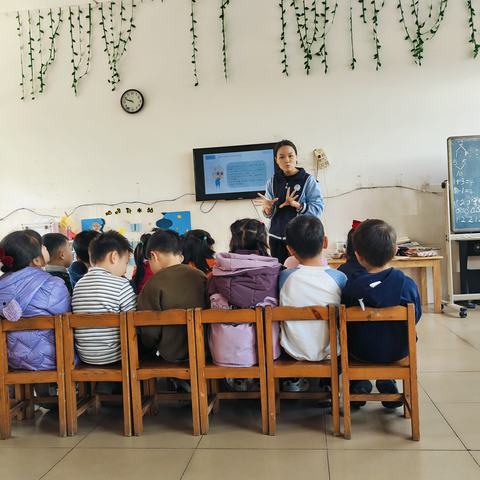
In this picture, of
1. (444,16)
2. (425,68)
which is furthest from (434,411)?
(444,16)

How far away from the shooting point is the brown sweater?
1.80 metres

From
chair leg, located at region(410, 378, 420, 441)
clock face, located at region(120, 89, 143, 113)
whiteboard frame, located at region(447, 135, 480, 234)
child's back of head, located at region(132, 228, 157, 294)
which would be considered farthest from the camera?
clock face, located at region(120, 89, 143, 113)

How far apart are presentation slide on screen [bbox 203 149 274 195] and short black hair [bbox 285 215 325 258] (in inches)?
103

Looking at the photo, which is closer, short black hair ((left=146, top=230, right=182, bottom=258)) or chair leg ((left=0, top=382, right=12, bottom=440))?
chair leg ((left=0, top=382, right=12, bottom=440))

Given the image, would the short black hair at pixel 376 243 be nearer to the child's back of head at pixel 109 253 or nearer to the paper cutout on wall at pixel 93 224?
the child's back of head at pixel 109 253

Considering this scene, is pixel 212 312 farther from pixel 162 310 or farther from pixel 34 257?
pixel 34 257

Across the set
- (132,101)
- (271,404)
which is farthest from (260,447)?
(132,101)

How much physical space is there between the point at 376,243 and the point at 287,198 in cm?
97

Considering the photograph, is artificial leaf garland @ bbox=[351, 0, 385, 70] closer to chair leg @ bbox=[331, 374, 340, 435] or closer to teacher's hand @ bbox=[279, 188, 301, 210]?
teacher's hand @ bbox=[279, 188, 301, 210]

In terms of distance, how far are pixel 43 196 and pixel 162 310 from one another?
3470 mm

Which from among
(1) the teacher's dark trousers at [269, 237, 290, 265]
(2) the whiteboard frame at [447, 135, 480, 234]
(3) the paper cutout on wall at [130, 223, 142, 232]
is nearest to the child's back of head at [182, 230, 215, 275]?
(1) the teacher's dark trousers at [269, 237, 290, 265]

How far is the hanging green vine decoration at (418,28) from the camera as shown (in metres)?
4.28

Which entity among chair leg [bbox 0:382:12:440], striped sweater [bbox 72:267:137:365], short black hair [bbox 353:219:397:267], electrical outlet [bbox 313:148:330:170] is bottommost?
chair leg [bbox 0:382:12:440]

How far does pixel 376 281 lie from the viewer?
63.9 inches
